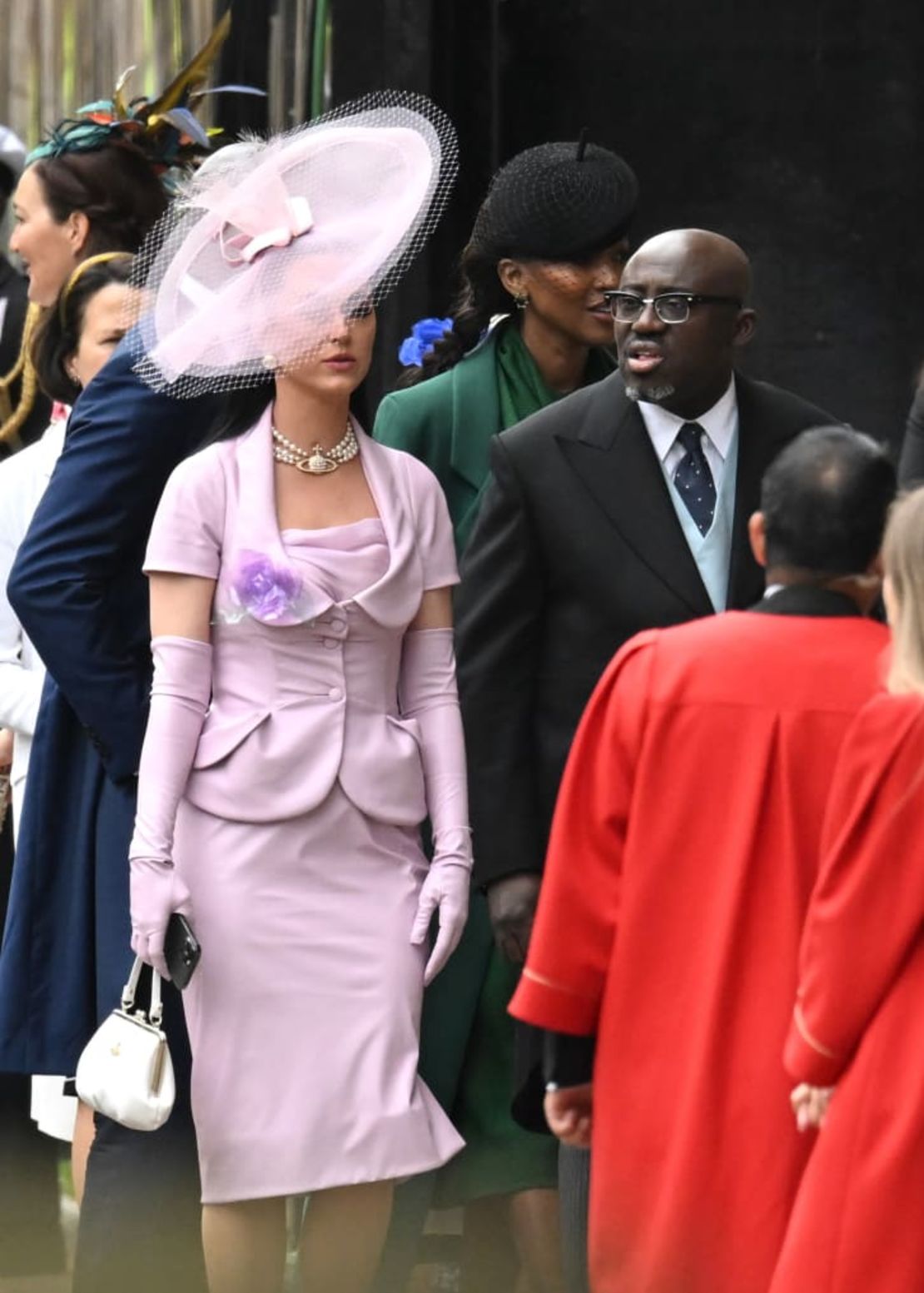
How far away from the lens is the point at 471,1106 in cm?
587

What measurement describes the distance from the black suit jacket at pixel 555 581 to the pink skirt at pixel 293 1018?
0.91 ft

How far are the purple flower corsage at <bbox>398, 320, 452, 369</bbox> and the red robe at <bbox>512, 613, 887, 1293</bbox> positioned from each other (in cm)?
199

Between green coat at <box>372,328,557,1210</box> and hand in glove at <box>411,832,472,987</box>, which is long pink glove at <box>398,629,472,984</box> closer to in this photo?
hand in glove at <box>411,832,472,987</box>

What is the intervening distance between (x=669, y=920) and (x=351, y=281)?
1371mm

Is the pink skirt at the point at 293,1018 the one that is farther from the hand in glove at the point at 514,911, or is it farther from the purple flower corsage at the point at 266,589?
the purple flower corsage at the point at 266,589

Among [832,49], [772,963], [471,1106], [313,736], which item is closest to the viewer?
[772,963]

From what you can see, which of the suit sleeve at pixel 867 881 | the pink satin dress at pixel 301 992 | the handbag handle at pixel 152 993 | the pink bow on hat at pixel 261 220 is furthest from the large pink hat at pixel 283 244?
the suit sleeve at pixel 867 881

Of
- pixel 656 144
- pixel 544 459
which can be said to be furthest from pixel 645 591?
pixel 656 144

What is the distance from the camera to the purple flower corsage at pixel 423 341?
6379 mm

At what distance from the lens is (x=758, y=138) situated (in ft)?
24.9

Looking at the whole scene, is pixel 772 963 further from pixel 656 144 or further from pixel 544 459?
pixel 656 144

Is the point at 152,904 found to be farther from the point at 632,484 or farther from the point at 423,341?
the point at 423,341

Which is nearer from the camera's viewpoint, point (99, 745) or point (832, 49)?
point (99, 745)

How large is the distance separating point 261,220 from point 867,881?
6.08 ft
